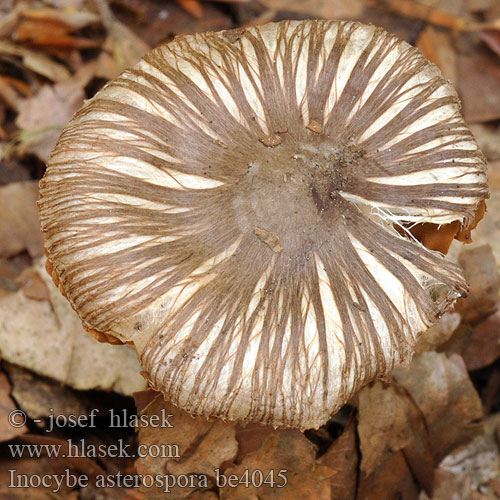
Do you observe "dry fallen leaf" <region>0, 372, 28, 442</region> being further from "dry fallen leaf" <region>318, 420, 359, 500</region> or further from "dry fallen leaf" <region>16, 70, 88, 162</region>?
"dry fallen leaf" <region>318, 420, 359, 500</region>

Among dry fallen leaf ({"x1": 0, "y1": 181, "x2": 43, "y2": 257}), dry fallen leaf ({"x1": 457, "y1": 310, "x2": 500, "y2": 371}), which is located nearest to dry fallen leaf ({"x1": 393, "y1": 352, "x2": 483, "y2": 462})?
dry fallen leaf ({"x1": 457, "y1": 310, "x2": 500, "y2": 371})

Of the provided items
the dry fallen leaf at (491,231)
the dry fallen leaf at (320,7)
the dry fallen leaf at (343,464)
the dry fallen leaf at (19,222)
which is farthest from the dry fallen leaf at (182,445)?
the dry fallen leaf at (320,7)

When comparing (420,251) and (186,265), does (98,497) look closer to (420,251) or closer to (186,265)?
(186,265)

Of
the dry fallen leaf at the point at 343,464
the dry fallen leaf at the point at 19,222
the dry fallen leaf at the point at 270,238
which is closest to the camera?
the dry fallen leaf at the point at 270,238

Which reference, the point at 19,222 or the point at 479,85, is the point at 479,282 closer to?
the point at 479,85

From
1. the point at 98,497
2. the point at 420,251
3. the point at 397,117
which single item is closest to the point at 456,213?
the point at 420,251

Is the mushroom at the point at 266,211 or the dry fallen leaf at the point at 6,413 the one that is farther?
the dry fallen leaf at the point at 6,413

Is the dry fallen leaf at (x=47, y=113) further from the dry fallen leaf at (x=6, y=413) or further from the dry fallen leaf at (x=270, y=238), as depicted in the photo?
the dry fallen leaf at (x=270, y=238)
